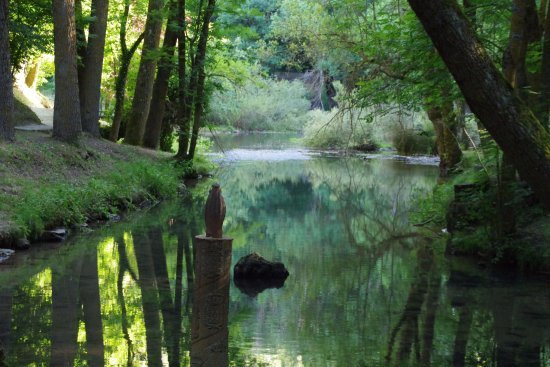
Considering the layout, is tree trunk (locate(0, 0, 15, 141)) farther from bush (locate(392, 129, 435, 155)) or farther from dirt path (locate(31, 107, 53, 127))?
bush (locate(392, 129, 435, 155))

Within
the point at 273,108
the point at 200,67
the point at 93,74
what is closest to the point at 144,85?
the point at 200,67

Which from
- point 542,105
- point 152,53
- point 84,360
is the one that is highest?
point 152,53

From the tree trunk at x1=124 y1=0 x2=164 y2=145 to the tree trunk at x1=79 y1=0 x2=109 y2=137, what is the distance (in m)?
2.70

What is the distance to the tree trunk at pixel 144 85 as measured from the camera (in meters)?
24.8

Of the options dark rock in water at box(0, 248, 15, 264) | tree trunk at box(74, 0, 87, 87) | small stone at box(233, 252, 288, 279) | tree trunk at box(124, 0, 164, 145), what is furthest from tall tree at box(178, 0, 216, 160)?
small stone at box(233, 252, 288, 279)

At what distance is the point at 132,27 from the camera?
3012 centimetres

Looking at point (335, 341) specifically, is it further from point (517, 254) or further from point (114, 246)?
point (114, 246)

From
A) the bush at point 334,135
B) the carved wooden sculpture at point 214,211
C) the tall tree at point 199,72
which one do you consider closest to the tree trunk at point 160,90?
the tall tree at point 199,72

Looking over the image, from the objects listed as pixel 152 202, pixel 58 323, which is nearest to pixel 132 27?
pixel 152 202

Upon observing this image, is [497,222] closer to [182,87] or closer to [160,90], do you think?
[182,87]

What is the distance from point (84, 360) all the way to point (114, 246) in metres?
6.03

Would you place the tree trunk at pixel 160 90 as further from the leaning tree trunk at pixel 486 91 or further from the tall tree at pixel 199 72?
the leaning tree trunk at pixel 486 91

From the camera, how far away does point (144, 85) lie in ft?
82.8

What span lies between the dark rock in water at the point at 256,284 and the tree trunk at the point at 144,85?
50.5 feet
